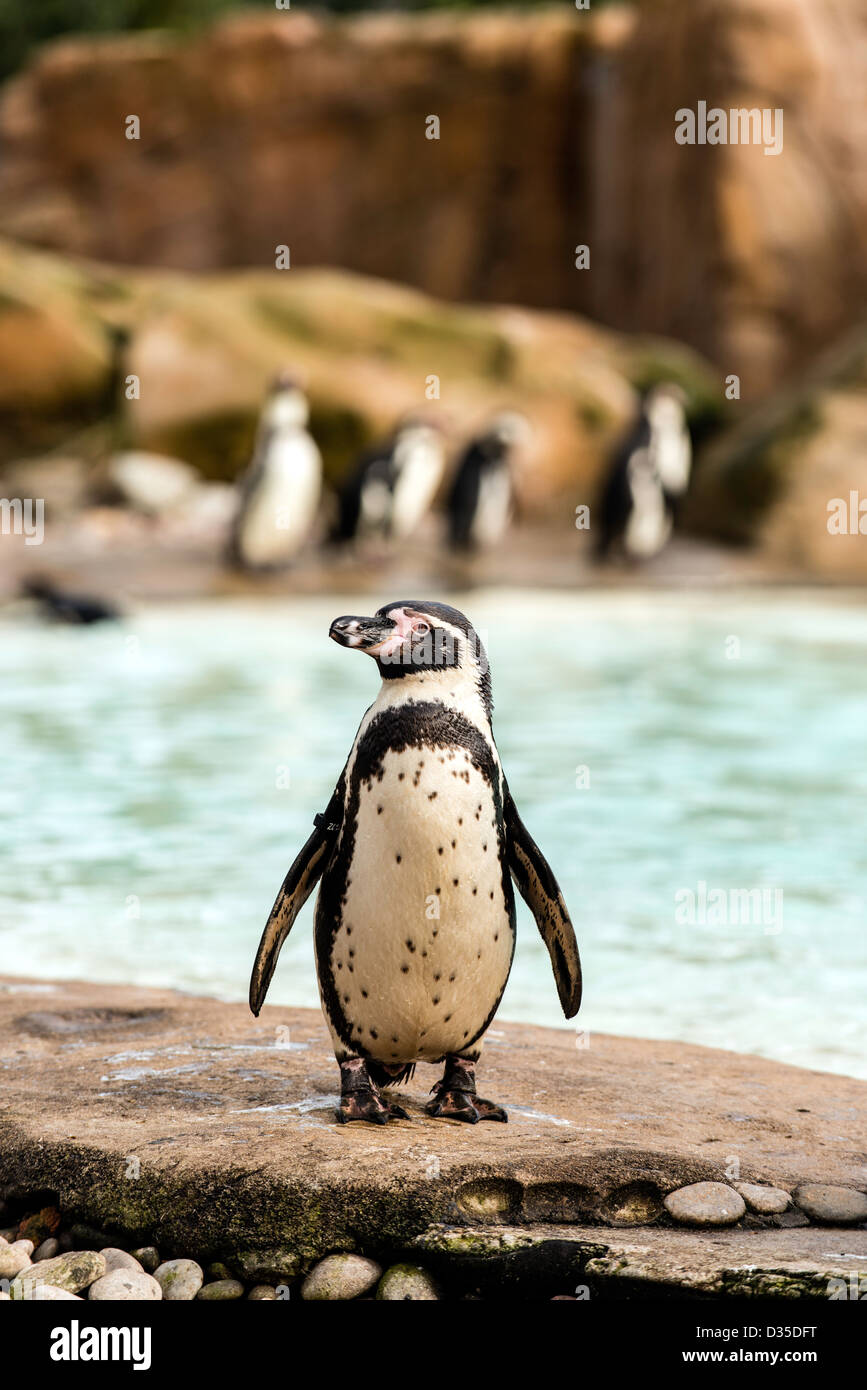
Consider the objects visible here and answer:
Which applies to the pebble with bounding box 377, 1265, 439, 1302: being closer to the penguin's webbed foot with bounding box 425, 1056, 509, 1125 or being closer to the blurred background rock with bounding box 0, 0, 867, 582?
the penguin's webbed foot with bounding box 425, 1056, 509, 1125

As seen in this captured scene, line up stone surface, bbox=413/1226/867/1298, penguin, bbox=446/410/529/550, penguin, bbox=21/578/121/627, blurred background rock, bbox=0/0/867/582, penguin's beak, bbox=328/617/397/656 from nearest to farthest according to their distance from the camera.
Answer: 1. stone surface, bbox=413/1226/867/1298
2. penguin's beak, bbox=328/617/397/656
3. penguin, bbox=21/578/121/627
4. penguin, bbox=446/410/529/550
5. blurred background rock, bbox=0/0/867/582

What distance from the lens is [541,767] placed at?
684 centimetres

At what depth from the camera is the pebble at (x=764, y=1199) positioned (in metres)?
2.27

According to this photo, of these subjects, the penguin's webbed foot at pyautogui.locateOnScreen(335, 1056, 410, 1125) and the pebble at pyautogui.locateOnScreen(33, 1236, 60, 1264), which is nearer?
the pebble at pyautogui.locateOnScreen(33, 1236, 60, 1264)

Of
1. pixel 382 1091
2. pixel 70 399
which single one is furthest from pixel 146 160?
pixel 382 1091

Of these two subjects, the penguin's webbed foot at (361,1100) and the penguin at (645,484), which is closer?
the penguin's webbed foot at (361,1100)

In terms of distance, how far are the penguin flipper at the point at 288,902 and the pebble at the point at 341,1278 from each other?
Result: 0.51m

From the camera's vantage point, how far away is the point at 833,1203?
7.45 feet

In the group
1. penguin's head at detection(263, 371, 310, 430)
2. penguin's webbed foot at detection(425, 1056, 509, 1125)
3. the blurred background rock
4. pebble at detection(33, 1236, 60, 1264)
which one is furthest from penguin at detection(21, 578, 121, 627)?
pebble at detection(33, 1236, 60, 1264)

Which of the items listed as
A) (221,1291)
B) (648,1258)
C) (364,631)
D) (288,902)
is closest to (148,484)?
Answer: (288,902)

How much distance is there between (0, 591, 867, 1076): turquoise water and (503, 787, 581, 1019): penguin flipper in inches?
36.1

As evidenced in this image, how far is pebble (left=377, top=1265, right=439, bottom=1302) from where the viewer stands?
6.97 feet

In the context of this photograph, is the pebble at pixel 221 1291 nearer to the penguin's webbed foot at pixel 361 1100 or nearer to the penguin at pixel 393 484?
the penguin's webbed foot at pixel 361 1100

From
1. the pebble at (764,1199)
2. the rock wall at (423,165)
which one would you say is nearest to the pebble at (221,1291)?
the pebble at (764,1199)
